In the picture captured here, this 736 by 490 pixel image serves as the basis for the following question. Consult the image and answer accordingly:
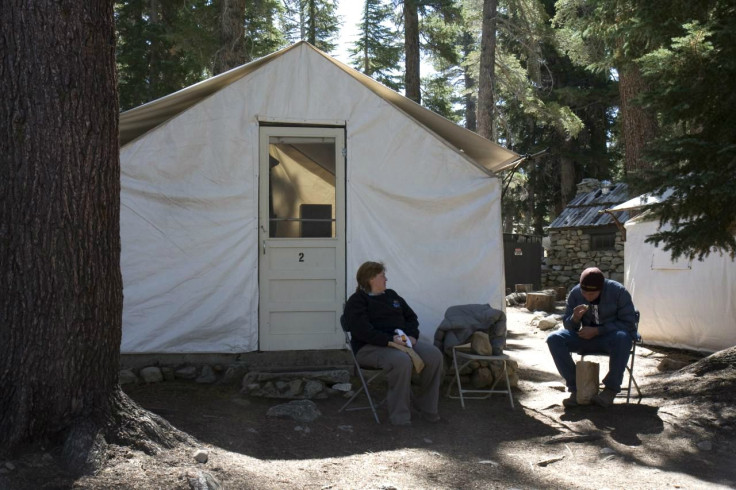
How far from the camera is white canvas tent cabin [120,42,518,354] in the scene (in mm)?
6184

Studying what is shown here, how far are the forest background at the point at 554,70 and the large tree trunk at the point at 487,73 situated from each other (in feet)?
0.08

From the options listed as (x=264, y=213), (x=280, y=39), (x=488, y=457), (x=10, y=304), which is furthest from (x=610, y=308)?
(x=280, y=39)

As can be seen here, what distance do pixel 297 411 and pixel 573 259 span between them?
15.2 metres

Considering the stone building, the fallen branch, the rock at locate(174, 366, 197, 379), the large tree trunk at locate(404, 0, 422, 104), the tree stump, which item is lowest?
the fallen branch

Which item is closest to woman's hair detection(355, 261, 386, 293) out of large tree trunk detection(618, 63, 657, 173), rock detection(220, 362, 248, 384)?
rock detection(220, 362, 248, 384)

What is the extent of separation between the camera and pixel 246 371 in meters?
6.25

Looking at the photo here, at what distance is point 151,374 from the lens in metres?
6.13

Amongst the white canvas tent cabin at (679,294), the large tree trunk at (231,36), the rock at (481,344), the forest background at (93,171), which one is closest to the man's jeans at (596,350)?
the rock at (481,344)

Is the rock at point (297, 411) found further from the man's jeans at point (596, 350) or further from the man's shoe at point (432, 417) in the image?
the man's jeans at point (596, 350)

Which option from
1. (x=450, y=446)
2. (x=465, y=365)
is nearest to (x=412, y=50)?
(x=465, y=365)

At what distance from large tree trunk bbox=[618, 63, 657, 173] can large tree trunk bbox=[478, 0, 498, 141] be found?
3181 millimetres

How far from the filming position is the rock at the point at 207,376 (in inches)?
244

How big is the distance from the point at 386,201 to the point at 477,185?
2.95ft

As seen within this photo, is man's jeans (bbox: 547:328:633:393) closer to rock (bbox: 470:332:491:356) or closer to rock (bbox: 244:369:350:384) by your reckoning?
rock (bbox: 470:332:491:356)
